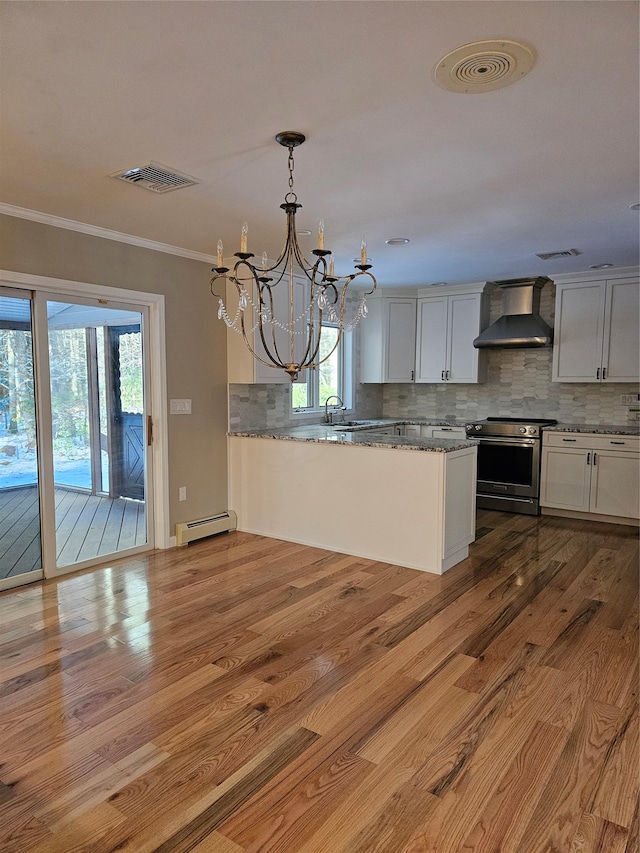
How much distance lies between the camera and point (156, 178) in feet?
9.26

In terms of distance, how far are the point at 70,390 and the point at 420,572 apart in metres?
2.81

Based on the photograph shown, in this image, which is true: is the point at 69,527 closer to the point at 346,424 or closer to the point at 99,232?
the point at 99,232

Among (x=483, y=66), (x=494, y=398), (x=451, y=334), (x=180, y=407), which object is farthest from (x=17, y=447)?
(x=494, y=398)

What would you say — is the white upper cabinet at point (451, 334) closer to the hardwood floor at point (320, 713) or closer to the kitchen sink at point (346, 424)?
the kitchen sink at point (346, 424)

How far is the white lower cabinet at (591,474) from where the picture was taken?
16.4 ft

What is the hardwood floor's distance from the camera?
168 cm

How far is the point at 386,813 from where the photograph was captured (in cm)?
172

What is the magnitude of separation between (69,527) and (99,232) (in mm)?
2107

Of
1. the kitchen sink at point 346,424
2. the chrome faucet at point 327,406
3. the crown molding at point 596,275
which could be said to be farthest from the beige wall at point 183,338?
the crown molding at point 596,275

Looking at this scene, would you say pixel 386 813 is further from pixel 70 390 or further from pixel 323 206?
pixel 70 390

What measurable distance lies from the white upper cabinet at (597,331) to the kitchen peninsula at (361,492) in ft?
6.73

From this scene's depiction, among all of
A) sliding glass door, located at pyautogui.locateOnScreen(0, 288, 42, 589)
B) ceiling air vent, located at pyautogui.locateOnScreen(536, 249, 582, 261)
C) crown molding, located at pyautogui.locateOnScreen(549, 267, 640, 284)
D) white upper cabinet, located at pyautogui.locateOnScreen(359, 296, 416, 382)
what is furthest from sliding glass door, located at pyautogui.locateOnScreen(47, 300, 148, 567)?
crown molding, located at pyautogui.locateOnScreen(549, 267, 640, 284)

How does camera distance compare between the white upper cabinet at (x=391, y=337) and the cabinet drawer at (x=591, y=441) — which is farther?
the white upper cabinet at (x=391, y=337)

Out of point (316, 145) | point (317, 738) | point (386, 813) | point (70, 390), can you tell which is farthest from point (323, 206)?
point (386, 813)
